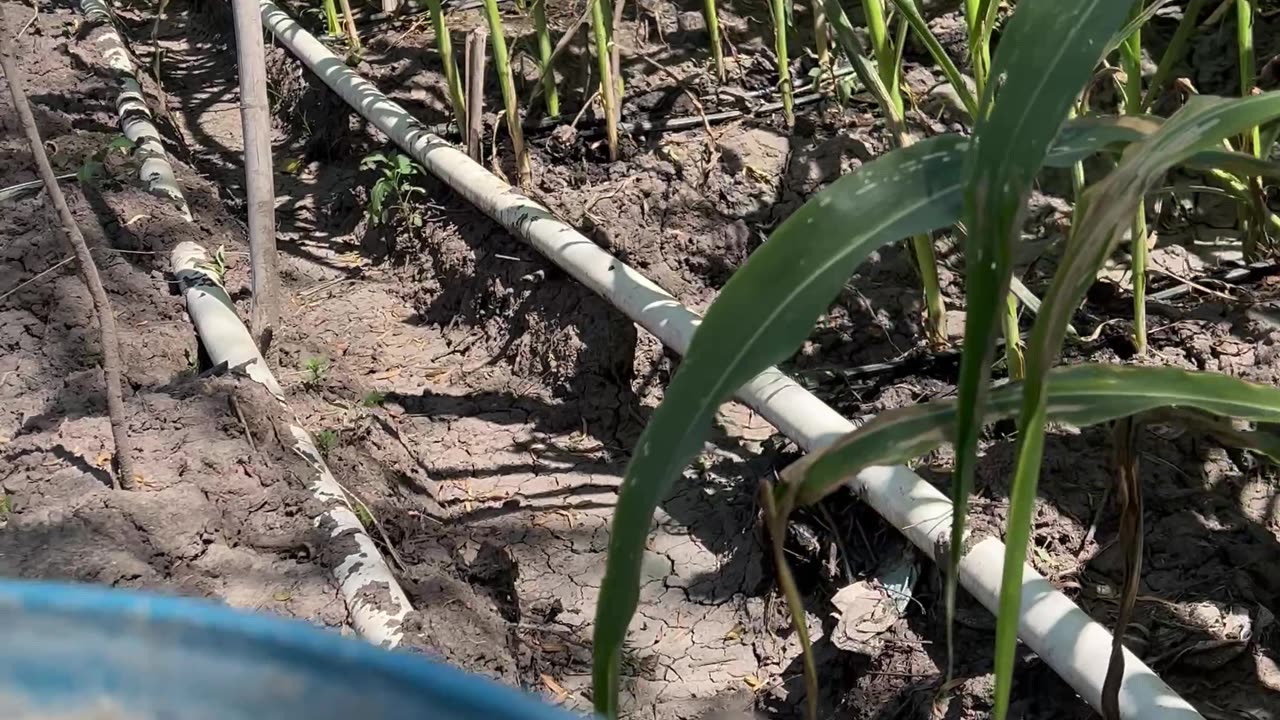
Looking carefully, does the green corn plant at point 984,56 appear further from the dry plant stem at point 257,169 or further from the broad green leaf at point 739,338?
the dry plant stem at point 257,169

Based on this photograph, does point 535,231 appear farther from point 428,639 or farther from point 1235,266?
point 1235,266

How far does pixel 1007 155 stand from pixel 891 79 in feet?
4.48

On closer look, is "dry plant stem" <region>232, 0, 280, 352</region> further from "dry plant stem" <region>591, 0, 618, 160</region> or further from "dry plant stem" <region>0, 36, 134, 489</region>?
"dry plant stem" <region>591, 0, 618, 160</region>

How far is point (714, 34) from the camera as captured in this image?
3059mm

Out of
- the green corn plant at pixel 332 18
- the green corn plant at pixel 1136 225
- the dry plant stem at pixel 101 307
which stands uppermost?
the green corn plant at pixel 1136 225

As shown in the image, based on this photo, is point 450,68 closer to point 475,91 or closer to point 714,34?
point 475,91

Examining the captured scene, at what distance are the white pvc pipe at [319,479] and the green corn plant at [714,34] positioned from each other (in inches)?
57.2

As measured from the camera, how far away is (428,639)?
1.45 m

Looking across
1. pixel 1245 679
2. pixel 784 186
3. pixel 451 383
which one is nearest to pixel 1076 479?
pixel 1245 679

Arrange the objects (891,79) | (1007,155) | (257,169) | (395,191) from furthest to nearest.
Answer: (395,191)
(257,169)
(891,79)
(1007,155)

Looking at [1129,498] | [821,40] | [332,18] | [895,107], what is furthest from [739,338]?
[332,18]

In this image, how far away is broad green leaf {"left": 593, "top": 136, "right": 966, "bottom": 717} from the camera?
750mm

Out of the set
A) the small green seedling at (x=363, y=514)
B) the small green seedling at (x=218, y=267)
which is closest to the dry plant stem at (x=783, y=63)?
the small green seedling at (x=218, y=267)

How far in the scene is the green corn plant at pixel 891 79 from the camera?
5.85ft
